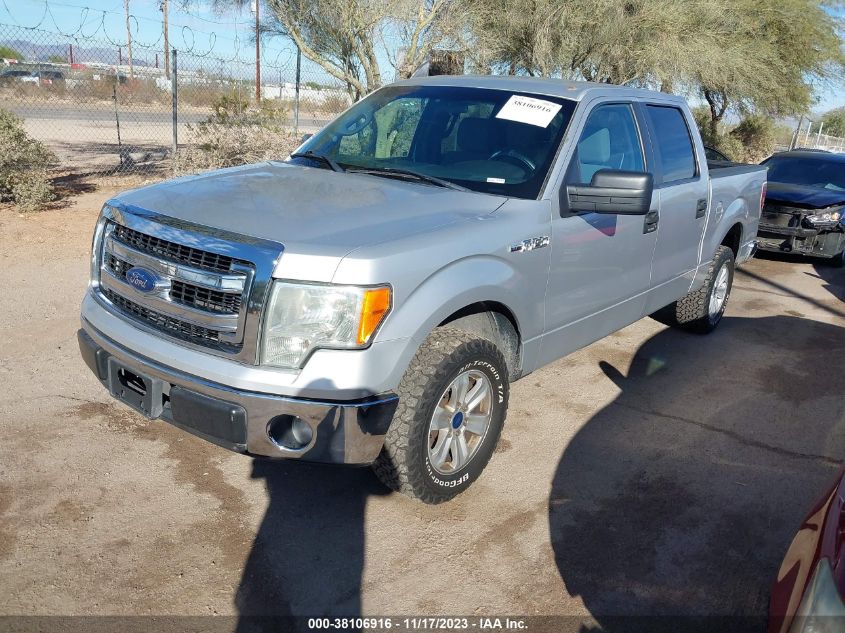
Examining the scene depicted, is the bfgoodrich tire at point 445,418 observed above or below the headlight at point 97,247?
below

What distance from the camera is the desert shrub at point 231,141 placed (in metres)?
9.96

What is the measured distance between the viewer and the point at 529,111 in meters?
4.09

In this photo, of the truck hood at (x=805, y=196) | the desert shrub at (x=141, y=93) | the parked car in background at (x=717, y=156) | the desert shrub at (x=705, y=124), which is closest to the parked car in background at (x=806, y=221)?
the truck hood at (x=805, y=196)

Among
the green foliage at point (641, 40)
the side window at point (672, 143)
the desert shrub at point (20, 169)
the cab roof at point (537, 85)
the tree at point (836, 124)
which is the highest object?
the green foliage at point (641, 40)

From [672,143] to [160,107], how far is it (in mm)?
20386

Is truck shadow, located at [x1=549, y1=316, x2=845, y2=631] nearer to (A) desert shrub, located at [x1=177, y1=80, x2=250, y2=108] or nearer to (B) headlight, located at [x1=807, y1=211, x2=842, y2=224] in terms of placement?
(B) headlight, located at [x1=807, y1=211, x2=842, y2=224]

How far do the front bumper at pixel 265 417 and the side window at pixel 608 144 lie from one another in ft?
6.07

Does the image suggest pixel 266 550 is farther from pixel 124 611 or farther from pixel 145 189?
pixel 145 189

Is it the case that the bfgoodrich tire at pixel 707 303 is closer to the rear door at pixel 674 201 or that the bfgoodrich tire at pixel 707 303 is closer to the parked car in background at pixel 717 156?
the rear door at pixel 674 201

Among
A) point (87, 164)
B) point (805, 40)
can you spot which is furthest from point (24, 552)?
point (805, 40)

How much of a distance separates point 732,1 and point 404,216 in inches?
625

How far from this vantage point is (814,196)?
9.58 metres

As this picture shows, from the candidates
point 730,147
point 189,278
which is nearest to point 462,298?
point 189,278

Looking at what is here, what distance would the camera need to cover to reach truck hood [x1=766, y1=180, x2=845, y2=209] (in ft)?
30.9
